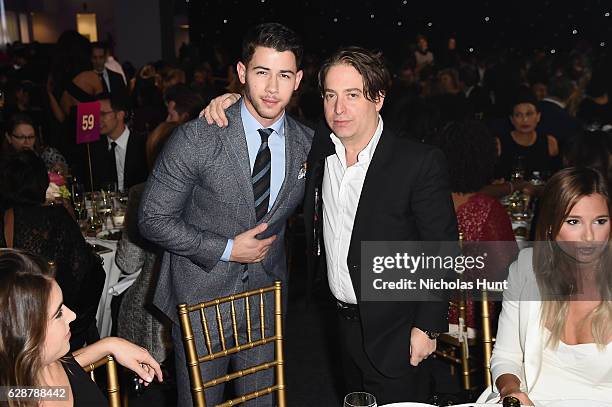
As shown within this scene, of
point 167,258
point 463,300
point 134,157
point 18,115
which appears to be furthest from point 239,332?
point 18,115

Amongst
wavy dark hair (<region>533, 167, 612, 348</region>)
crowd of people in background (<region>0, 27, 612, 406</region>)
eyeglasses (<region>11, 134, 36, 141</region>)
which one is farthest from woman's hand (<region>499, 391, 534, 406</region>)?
eyeglasses (<region>11, 134, 36, 141</region>)

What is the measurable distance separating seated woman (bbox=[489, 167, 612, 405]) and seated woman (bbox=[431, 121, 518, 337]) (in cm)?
85

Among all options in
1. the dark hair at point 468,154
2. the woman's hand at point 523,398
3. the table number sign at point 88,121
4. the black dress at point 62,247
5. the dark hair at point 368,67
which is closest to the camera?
the woman's hand at point 523,398

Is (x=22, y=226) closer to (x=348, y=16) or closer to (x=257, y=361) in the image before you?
(x=257, y=361)

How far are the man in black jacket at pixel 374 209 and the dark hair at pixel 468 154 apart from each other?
88 centimetres

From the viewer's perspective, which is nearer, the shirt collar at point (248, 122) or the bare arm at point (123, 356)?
the bare arm at point (123, 356)

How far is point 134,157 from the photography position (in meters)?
5.02

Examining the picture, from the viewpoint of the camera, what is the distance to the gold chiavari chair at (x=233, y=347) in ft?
7.00

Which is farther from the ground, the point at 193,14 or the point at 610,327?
the point at 193,14

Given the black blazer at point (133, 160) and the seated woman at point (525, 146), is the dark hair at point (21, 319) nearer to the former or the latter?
the black blazer at point (133, 160)

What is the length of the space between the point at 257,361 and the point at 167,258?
498mm

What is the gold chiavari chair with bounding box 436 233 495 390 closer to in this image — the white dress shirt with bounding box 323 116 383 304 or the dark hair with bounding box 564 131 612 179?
the white dress shirt with bounding box 323 116 383 304

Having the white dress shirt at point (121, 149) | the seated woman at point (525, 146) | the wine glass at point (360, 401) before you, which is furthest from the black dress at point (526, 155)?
the wine glass at point (360, 401)

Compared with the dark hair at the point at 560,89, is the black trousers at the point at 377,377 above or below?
below
